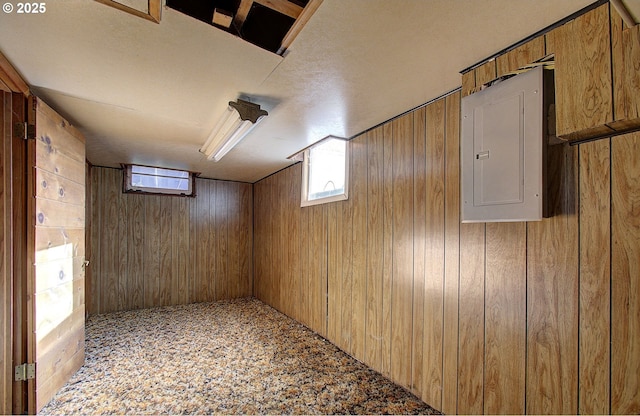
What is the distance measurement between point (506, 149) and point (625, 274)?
650 millimetres

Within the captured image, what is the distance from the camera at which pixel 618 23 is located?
0.98m

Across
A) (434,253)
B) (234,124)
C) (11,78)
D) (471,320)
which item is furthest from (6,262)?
(471,320)

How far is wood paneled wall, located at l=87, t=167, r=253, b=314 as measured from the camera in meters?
3.96

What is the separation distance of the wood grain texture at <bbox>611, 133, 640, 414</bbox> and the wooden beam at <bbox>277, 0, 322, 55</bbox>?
→ 4.21 feet

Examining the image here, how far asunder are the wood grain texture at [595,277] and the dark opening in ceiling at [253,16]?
4.22 ft

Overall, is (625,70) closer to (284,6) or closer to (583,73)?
(583,73)

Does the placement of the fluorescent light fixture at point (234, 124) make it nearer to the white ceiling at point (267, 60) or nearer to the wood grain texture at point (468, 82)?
the white ceiling at point (267, 60)

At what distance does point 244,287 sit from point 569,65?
5.01m

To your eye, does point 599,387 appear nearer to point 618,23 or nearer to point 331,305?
point 618,23

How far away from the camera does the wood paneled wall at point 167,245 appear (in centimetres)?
396

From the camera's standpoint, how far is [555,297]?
1230 mm

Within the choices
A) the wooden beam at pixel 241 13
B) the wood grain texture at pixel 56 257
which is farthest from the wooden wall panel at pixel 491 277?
the wood grain texture at pixel 56 257

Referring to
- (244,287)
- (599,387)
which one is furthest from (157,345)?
(599,387)

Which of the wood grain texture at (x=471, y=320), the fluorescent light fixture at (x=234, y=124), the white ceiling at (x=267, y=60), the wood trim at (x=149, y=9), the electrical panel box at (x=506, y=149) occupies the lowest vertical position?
the wood grain texture at (x=471, y=320)
